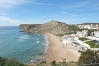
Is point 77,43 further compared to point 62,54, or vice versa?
point 77,43

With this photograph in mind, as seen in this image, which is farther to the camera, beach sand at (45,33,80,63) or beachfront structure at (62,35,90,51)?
beachfront structure at (62,35,90,51)

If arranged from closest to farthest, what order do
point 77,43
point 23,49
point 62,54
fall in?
point 62,54
point 23,49
point 77,43

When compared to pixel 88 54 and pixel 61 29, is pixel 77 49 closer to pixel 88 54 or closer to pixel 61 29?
pixel 88 54

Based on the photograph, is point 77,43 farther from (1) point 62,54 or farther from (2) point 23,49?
(2) point 23,49

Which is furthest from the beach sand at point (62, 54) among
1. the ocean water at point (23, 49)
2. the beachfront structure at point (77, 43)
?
the ocean water at point (23, 49)

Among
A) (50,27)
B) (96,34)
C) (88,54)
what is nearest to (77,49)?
(88,54)

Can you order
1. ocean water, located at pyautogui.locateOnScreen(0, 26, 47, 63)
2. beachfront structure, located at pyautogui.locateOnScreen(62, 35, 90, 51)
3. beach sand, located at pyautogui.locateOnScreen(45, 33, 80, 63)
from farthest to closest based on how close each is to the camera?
1. beachfront structure, located at pyautogui.locateOnScreen(62, 35, 90, 51)
2. ocean water, located at pyautogui.locateOnScreen(0, 26, 47, 63)
3. beach sand, located at pyautogui.locateOnScreen(45, 33, 80, 63)

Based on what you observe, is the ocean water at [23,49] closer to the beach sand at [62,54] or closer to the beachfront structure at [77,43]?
the beach sand at [62,54]

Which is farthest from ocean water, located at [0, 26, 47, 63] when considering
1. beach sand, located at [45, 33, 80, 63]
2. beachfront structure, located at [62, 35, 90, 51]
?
beachfront structure, located at [62, 35, 90, 51]

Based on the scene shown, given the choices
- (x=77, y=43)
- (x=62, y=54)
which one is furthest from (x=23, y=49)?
(x=77, y=43)

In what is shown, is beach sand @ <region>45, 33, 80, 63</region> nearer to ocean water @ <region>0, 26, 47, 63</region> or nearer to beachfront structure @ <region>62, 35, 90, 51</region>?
beachfront structure @ <region>62, 35, 90, 51</region>

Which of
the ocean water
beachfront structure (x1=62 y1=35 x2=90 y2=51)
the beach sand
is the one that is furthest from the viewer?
beachfront structure (x1=62 y1=35 x2=90 y2=51)
